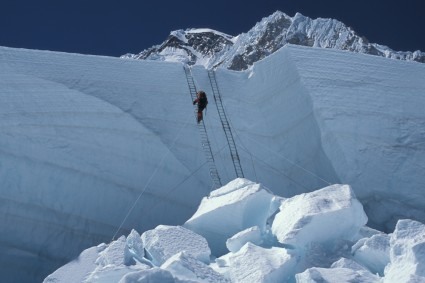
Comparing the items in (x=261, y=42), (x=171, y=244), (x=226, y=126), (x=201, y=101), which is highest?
(x=201, y=101)

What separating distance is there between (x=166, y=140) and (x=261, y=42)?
4440cm

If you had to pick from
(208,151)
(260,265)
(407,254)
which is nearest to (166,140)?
(208,151)

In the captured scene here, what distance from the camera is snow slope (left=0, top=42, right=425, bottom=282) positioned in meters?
8.03

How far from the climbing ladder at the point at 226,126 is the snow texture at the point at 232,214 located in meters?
2.02

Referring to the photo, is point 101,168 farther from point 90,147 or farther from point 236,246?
point 236,246

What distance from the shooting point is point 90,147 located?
855cm

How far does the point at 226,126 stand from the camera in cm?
950

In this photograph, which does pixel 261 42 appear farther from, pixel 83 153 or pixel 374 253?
pixel 374 253

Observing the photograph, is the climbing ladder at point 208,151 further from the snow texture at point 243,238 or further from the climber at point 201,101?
the snow texture at point 243,238

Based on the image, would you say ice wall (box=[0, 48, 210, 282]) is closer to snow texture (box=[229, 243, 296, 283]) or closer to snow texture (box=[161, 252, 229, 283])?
snow texture (box=[229, 243, 296, 283])

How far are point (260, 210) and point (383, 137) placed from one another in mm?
3112

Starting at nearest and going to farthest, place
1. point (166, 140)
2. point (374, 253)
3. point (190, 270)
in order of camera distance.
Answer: point (190, 270) → point (374, 253) → point (166, 140)

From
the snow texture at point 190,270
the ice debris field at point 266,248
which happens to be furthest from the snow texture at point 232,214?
the snow texture at point 190,270

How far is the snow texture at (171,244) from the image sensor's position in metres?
5.85
